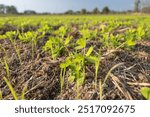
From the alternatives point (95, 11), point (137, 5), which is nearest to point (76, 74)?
point (95, 11)

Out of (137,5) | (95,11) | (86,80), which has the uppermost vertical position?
(86,80)

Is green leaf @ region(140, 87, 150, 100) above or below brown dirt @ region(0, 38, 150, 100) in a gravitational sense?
above

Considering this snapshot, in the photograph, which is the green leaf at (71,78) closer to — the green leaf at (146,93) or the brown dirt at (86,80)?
the brown dirt at (86,80)

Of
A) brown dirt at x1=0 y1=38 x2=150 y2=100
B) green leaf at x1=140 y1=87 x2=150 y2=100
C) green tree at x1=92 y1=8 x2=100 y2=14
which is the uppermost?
green leaf at x1=140 y1=87 x2=150 y2=100

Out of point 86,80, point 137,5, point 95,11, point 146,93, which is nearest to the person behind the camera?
point 146,93

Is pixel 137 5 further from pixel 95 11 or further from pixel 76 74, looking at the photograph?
pixel 76 74

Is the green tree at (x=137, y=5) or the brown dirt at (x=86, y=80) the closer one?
the brown dirt at (x=86, y=80)

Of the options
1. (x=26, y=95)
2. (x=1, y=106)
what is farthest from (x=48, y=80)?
(x=1, y=106)

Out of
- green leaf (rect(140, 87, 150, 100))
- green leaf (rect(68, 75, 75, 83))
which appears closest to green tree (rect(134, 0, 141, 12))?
green leaf (rect(68, 75, 75, 83))

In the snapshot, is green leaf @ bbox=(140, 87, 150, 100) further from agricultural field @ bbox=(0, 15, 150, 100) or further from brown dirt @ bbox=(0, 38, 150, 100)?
brown dirt @ bbox=(0, 38, 150, 100)

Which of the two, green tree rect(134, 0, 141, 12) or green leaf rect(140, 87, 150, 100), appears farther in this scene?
green tree rect(134, 0, 141, 12)

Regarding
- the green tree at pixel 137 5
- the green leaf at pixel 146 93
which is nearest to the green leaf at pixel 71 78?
the green leaf at pixel 146 93

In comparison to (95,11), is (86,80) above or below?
above

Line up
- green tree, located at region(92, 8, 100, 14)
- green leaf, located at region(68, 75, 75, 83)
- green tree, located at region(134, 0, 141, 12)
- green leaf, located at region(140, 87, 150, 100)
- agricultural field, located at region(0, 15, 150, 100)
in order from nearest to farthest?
green leaf, located at region(140, 87, 150, 100)
agricultural field, located at region(0, 15, 150, 100)
green leaf, located at region(68, 75, 75, 83)
green tree, located at region(92, 8, 100, 14)
green tree, located at region(134, 0, 141, 12)
